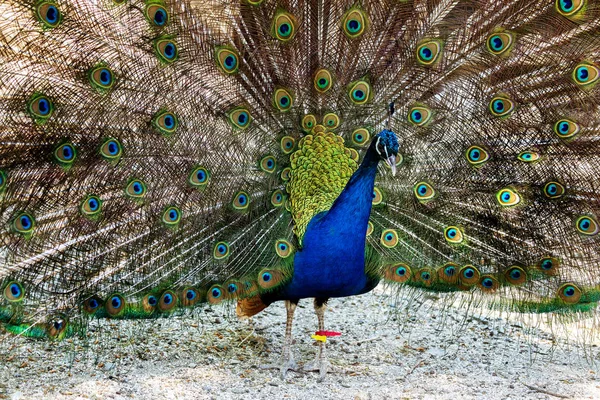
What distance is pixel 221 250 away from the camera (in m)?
3.74

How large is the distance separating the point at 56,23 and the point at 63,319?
1521mm

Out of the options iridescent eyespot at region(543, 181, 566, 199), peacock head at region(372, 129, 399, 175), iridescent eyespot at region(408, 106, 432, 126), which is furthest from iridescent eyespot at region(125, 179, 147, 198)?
iridescent eyespot at region(543, 181, 566, 199)

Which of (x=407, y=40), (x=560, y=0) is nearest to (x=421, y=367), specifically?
(x=407, y=40)

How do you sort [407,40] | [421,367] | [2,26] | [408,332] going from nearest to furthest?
[2,26] → [407,40] → [421,367] → [408,332]

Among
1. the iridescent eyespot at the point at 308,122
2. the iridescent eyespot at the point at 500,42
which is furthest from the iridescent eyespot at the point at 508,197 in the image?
the iridescent eyespot at the point at 308,122

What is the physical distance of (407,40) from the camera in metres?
3.61

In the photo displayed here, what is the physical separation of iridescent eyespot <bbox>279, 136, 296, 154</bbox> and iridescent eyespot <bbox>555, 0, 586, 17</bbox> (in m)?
1.59

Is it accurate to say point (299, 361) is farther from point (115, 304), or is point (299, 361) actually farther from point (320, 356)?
point (115, 304)

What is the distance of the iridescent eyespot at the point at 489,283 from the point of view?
3947mm

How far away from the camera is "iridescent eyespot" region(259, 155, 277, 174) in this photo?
12.6ft

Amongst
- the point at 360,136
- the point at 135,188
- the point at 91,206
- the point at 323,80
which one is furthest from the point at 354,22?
the point at 91,206

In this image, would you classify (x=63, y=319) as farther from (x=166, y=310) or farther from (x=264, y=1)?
(x=264, y=1)

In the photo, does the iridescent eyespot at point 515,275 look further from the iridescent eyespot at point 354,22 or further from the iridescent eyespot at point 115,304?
the iridescent eyespot at point 115,304

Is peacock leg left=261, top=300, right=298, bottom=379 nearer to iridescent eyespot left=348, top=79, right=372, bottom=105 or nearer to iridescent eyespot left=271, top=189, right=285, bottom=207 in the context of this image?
iridescent eyespot left=271, top=189, right=285, bottom=207
